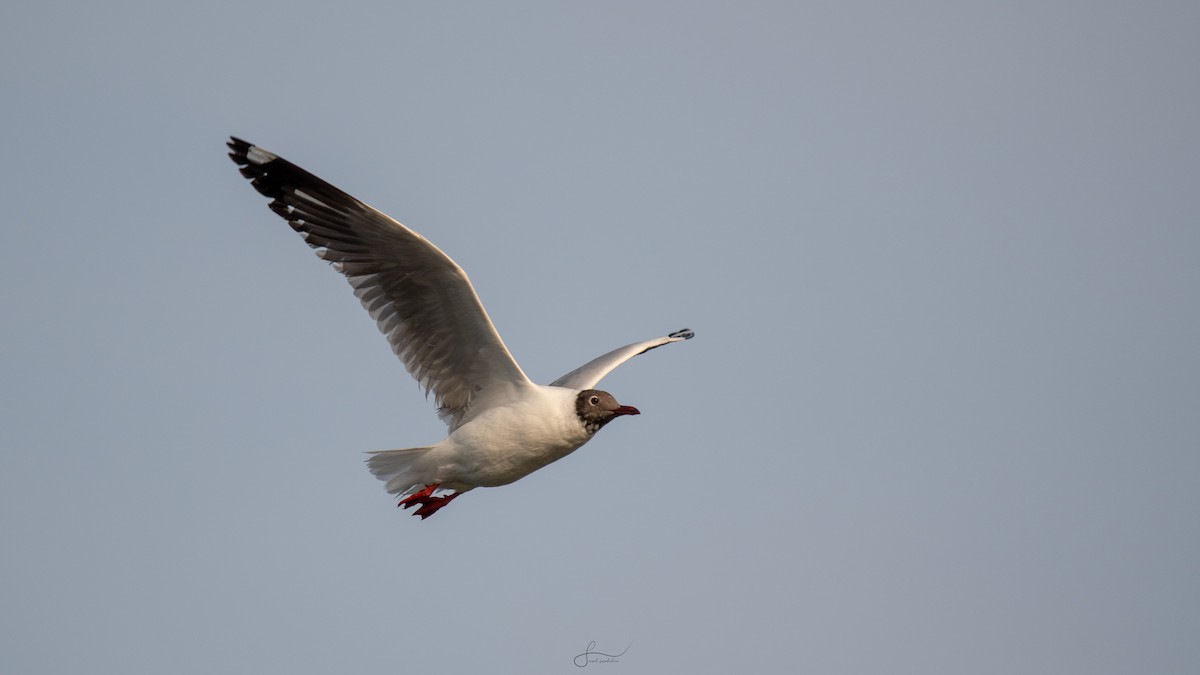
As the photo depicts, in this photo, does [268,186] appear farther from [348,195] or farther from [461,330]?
[461,330]

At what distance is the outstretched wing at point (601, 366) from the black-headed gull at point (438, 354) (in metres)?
1.03

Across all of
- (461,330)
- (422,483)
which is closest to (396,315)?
(461,330)

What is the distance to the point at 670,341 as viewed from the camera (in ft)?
47.2

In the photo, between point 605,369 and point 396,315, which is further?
point 605,369

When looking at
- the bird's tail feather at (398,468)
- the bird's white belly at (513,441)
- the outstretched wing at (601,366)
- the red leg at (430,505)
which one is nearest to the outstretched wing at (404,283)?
the bird's white belly at (513,441)

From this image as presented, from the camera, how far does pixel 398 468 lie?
11758 mm

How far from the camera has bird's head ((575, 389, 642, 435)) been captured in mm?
11297

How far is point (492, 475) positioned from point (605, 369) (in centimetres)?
182

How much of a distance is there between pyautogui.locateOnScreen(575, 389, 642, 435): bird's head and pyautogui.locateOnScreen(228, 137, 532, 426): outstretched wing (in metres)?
0.44

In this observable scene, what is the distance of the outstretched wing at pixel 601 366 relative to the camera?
12617mm

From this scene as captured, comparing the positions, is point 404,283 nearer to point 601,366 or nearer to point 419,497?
point 419,497

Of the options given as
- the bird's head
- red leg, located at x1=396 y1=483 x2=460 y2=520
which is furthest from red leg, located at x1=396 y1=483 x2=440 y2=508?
the bird's head

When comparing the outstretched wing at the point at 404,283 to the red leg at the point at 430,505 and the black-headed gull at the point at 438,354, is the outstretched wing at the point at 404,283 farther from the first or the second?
the red leg at the point at 430,505

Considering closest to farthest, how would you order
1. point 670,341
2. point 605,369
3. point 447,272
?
point 447,272 → point 605,369 → point 670,341
